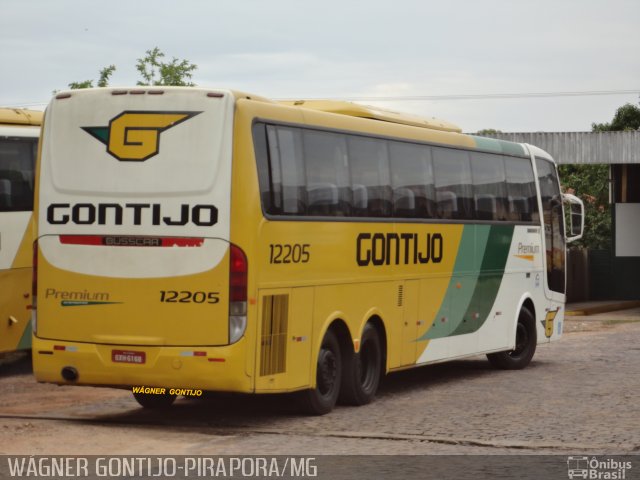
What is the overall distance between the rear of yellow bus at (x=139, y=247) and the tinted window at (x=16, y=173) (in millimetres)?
4633

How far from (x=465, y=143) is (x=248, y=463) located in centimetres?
819

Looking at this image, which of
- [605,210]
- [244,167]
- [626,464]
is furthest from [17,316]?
[605,210]

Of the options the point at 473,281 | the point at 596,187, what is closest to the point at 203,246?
the point at 473,281

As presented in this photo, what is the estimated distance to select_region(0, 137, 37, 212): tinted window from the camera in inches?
690

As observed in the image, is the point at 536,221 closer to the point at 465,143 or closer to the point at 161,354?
the point at 465,143

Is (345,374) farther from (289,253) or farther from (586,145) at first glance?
(586,145)

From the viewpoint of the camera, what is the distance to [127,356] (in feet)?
41.2

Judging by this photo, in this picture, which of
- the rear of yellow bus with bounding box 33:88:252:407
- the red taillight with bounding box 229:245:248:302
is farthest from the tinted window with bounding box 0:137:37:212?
the red taillight with bounding box 229:245:248:302

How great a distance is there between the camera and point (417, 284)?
1625 cm

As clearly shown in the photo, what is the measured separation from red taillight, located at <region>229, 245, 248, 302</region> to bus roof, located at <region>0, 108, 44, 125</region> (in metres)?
6.57

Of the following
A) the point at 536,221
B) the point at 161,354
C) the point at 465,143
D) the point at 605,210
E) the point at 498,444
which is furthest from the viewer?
the point at 605,210

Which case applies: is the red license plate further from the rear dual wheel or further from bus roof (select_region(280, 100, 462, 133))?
bus roof (select_region(280, 100, 462, 133))

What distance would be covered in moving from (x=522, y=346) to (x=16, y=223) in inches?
291

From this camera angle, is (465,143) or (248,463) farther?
(465,143)
